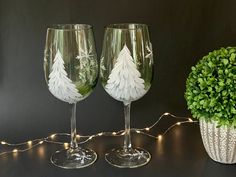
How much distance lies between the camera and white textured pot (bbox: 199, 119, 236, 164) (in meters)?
A: 0.75

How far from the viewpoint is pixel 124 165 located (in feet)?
2.61

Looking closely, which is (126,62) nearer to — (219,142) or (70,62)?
(70,62)

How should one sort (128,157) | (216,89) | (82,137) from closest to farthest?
(216,89) < (128,157) < (82,137)

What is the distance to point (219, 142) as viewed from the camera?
0.77 meters

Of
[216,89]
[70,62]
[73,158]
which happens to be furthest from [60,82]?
[216,89]

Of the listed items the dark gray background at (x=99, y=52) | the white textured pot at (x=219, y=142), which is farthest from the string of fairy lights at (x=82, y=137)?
the white textured pot at (x=219, y=142)

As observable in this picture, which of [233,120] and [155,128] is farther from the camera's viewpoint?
[155,128]

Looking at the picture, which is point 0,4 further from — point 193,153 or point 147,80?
point 193,153

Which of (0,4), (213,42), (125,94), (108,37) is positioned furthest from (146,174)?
(0,4)

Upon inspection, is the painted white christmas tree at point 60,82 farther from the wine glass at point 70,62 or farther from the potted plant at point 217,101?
the potted plant at point 217,101

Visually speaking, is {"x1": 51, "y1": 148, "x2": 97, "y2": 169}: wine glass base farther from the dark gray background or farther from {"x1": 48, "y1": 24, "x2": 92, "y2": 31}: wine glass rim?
{"x1": 48, "y1": 24, "x2": 92, "y2": 31}: wine glass rim

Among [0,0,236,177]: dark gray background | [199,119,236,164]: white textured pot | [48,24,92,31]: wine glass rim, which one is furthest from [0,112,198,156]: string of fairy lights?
[48,24,92,31]: wine glass rim

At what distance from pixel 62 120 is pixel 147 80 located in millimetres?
298

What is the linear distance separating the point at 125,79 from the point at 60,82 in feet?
0.42
